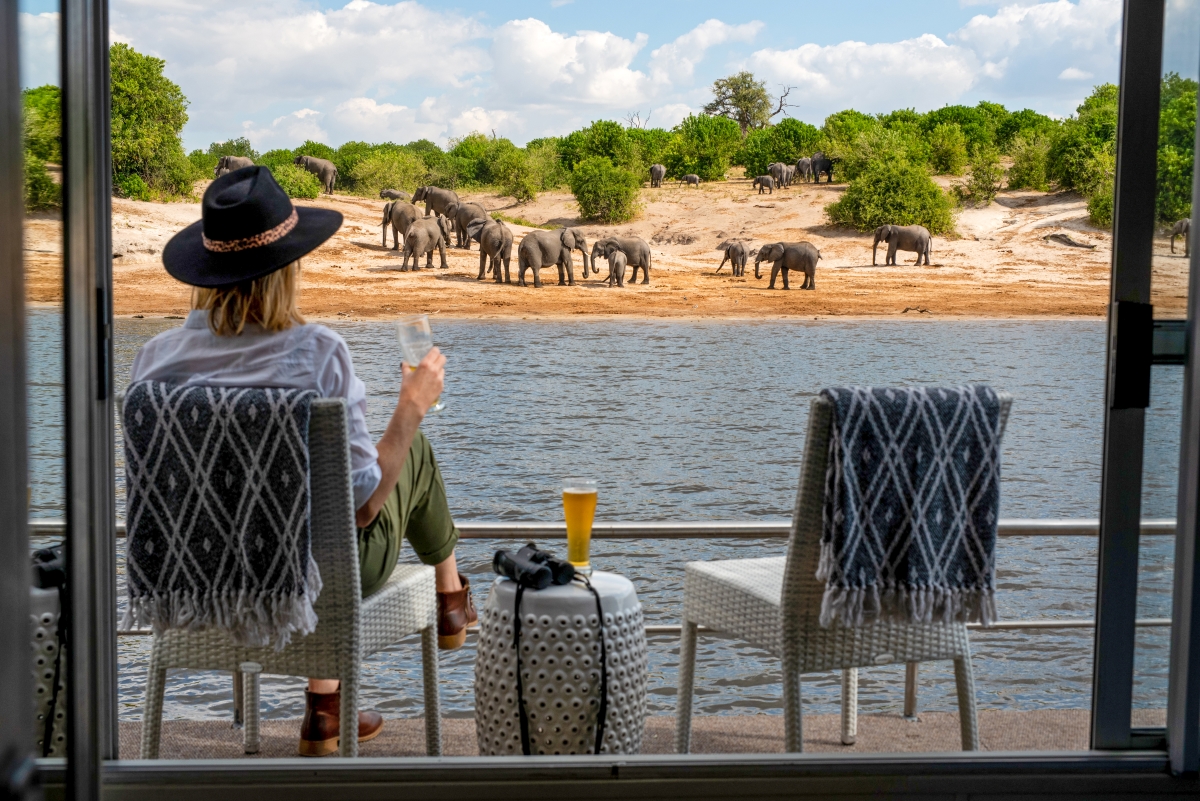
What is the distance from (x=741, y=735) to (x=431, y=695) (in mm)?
580

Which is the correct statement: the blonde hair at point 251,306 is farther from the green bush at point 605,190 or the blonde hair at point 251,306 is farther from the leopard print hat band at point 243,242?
the green bush at point 605,190

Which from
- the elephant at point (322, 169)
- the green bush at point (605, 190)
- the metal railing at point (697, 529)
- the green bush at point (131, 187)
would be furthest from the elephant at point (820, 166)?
the metal railing at point (697, 529)

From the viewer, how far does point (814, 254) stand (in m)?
24.9

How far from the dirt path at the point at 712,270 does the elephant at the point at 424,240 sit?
1.06ft

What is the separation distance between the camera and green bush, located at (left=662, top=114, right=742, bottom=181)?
3353 centimetres

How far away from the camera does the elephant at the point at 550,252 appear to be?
23.3 meters

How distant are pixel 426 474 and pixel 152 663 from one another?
0.46 metres

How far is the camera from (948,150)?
102 ft

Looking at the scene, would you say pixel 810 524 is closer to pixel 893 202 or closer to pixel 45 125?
pixel 45 125

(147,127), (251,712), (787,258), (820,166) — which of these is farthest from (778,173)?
(251,712)

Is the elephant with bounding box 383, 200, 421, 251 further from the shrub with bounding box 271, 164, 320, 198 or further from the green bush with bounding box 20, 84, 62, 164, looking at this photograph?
the green bush with bounding box 20, 84, 62, 164

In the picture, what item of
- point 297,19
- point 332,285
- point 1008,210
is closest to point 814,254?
point 1008,210

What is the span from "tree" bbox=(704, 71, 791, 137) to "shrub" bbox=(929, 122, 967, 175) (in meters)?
7.82

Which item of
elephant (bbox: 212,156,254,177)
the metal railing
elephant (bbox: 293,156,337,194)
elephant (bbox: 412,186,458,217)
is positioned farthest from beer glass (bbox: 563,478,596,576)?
elephant (bbox: 293,156,337,194)
